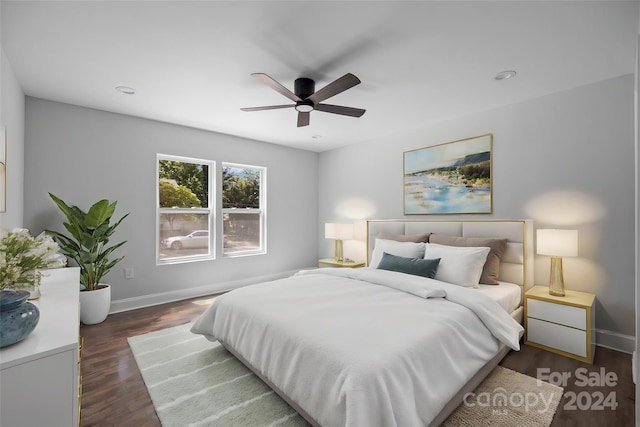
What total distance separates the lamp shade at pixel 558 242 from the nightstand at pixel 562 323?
1.33 ft

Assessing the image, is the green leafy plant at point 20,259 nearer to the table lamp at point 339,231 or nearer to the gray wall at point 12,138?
the gray wall at point 12,138

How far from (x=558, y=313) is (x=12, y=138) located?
16.4 feet

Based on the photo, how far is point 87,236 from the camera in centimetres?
305

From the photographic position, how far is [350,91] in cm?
291

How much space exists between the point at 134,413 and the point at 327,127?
3.57 meters

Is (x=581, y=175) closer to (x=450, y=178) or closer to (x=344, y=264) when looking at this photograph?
(x=450, y=178)

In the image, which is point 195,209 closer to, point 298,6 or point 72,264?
point 72,264

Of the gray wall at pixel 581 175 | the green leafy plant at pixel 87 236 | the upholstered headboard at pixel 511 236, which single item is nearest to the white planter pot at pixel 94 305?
the green leafy plant at pixel 87 236

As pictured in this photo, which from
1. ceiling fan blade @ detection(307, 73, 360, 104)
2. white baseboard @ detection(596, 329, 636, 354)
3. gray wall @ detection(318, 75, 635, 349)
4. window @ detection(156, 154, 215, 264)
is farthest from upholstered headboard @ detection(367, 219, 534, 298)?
window @ detection(156, 154, 215, 264)

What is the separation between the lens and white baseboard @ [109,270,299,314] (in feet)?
11.8

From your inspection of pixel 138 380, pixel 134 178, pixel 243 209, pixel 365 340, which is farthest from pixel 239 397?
pixel 243 209

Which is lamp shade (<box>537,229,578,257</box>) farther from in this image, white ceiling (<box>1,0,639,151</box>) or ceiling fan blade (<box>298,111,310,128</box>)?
ceiling fan blade (<box>298,111,310,128</box>)

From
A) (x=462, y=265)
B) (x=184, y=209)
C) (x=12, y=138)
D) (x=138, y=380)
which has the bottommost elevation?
(x=138, y=380)

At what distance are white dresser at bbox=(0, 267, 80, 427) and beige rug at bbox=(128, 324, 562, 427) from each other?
814 millimetres
